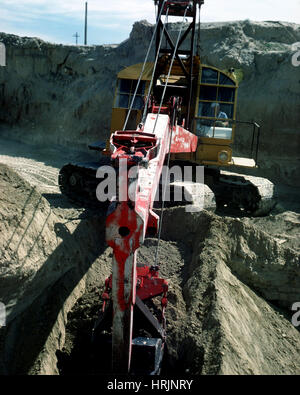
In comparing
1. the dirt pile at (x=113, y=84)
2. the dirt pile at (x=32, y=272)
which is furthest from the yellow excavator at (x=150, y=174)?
the dirt pile at (x=113, y=84)

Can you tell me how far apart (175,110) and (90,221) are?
2794 millimetres

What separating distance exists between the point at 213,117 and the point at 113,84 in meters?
10.6

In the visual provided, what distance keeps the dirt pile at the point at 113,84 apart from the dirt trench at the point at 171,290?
30.2ft

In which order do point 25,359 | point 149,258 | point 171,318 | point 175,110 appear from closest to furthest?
1. point 25,359
2. point 171,318
3. point 175,110
4. point 149,258

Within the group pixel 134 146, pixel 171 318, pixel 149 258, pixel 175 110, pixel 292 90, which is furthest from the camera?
pixel 292 90

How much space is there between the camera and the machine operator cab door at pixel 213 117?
35.7 ft

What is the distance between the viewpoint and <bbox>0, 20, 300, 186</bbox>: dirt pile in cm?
1705

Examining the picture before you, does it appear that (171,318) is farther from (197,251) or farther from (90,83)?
(90,83)

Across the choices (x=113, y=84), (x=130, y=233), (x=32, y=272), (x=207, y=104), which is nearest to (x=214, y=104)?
(x=207, y=104)

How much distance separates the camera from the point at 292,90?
17062 mm

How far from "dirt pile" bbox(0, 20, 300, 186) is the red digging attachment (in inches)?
481

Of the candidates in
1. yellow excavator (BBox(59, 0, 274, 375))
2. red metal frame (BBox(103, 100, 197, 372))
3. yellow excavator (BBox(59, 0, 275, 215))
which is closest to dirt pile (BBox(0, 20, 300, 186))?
yellow excavator (BBox(59, 0, 274, 375))
